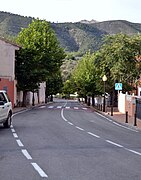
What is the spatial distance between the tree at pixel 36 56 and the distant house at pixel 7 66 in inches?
77.0

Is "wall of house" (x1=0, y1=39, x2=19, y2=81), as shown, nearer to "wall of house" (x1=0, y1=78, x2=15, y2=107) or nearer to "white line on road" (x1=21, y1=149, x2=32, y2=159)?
"wall of house" (x1=0, y1=78, x2=15, y2=107)

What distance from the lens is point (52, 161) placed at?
11305 millimetres

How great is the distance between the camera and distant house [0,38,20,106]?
163ft

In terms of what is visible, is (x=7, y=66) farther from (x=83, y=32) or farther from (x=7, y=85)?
(x=83, y=32)

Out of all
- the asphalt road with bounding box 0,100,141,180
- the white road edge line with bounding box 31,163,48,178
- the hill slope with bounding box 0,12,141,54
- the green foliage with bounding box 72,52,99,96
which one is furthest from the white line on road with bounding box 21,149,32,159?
the hill slope with bounding box 0,12,141,54

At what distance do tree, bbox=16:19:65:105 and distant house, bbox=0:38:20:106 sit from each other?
6.42 feet

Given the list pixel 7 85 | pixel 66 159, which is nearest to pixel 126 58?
pixel 7 85

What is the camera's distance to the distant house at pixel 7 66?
4975 centimetres

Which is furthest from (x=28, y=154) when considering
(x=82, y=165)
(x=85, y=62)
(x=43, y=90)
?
(x=43, y=90)

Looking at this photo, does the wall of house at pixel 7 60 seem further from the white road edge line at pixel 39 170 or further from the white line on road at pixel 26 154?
the white road edge line at pixel 39 170

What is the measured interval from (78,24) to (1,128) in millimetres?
160110

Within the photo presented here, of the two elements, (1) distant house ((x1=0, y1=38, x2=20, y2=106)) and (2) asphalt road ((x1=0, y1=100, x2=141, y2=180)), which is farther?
(1) distant house ((x1=0, y1=38, x2=20, y2=106))

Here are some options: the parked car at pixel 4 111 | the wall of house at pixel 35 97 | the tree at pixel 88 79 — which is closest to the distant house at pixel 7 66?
the wall of house at pixel 35 97

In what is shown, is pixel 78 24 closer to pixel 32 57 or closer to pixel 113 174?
pixel 32 57
